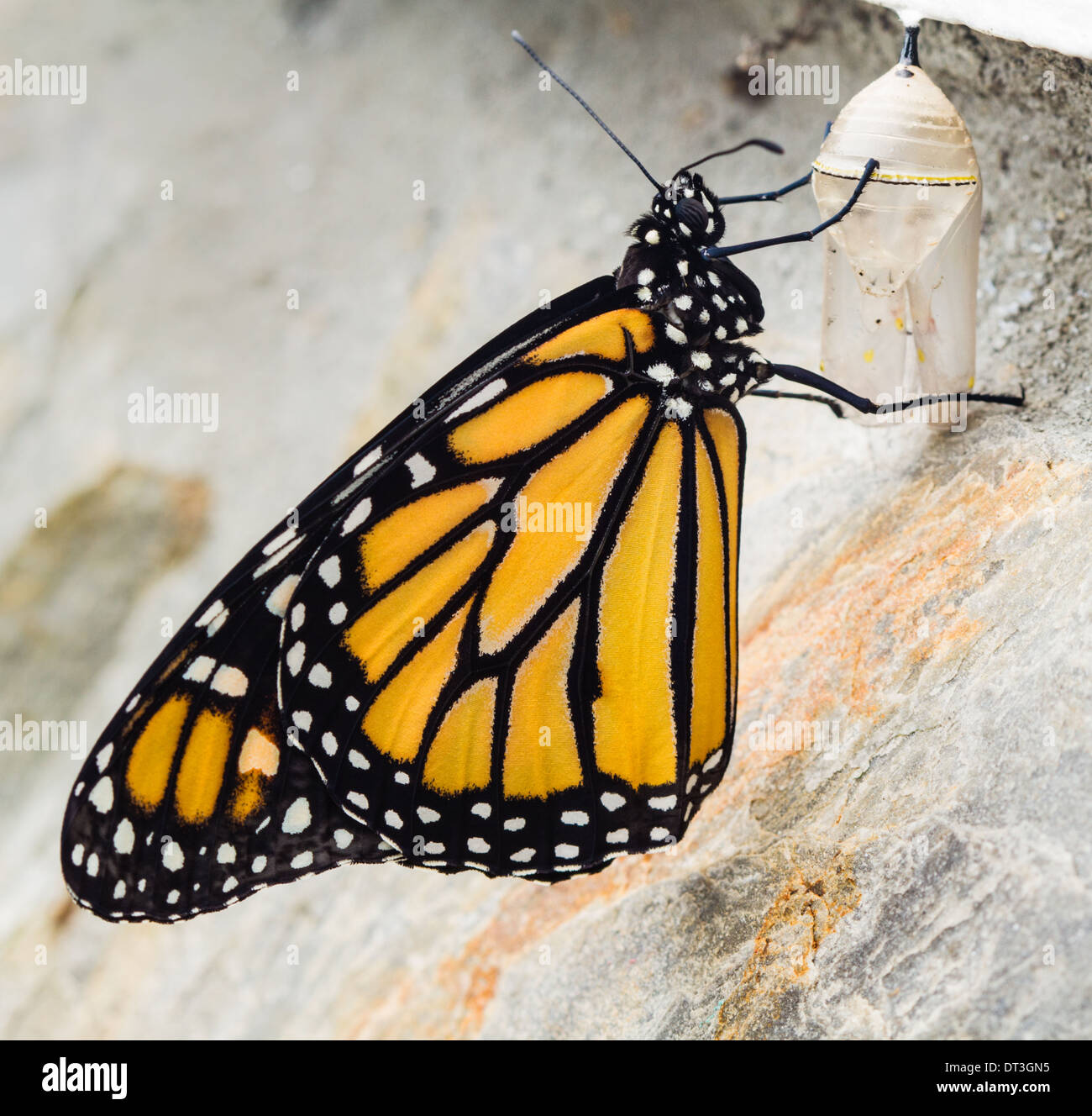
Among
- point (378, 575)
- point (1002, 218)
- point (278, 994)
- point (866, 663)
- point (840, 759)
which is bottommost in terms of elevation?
point (278, 994)

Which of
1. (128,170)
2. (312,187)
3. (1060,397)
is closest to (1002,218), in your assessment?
(1060,397)

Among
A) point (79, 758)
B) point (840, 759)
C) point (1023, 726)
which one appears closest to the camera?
point (1023, 726)

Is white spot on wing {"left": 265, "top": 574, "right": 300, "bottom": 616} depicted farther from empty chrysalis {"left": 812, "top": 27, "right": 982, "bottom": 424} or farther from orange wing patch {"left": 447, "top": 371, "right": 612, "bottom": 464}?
empty chrysalis {"left": 812, "top": 27, "right": 982, "bottom": 424}

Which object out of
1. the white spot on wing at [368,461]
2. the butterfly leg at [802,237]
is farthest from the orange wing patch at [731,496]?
the white spot on wing at [368,461]

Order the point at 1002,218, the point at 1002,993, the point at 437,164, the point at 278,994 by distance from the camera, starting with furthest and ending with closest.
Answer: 1. the point at 437,164
2. the point at 278,994
3. the point at 1002,218
4. the point at 1002,993

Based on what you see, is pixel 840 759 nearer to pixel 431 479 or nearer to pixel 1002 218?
pixel 431 479

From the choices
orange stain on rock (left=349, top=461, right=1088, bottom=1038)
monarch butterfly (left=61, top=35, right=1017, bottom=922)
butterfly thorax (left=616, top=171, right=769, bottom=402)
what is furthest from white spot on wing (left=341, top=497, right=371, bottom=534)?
orange stain on rock (left=349, top=461, right=1088, bottom=1038)

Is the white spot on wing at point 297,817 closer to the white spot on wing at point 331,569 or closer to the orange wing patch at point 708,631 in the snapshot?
the white spot on wing at point 331,569
